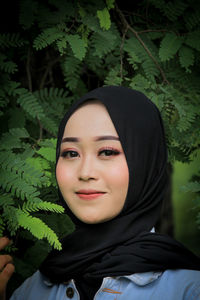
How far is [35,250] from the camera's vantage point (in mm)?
2965

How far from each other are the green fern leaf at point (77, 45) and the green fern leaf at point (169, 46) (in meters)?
0.58

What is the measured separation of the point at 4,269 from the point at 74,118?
3.44ft

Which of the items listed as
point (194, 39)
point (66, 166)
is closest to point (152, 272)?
point (66, 166)

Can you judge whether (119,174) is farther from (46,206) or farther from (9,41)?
(9,41)

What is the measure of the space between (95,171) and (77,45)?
42.8 inches

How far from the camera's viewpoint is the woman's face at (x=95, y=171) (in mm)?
2094

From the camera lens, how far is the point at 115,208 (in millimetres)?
2129

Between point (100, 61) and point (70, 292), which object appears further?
point (100, 61)

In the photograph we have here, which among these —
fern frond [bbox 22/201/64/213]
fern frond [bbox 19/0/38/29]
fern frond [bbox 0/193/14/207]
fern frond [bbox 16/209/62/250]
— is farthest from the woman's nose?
fern frond [bbox 19/0/38/29]

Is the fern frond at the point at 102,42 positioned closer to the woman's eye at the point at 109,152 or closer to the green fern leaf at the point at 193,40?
the green fern leaf at the point at 193,40

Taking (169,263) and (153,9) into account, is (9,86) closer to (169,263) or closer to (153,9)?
(153,9)

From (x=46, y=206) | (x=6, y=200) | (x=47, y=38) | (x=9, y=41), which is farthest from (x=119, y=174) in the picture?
(x=9, y=41)

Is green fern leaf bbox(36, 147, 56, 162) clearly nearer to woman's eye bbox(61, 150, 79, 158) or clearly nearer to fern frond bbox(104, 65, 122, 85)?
woman's eye bbox(61, 150, 79, 158)

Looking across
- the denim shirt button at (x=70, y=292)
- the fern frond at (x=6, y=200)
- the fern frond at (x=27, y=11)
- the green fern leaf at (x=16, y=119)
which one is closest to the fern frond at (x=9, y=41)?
the fern frond at (x=27, y=11)
